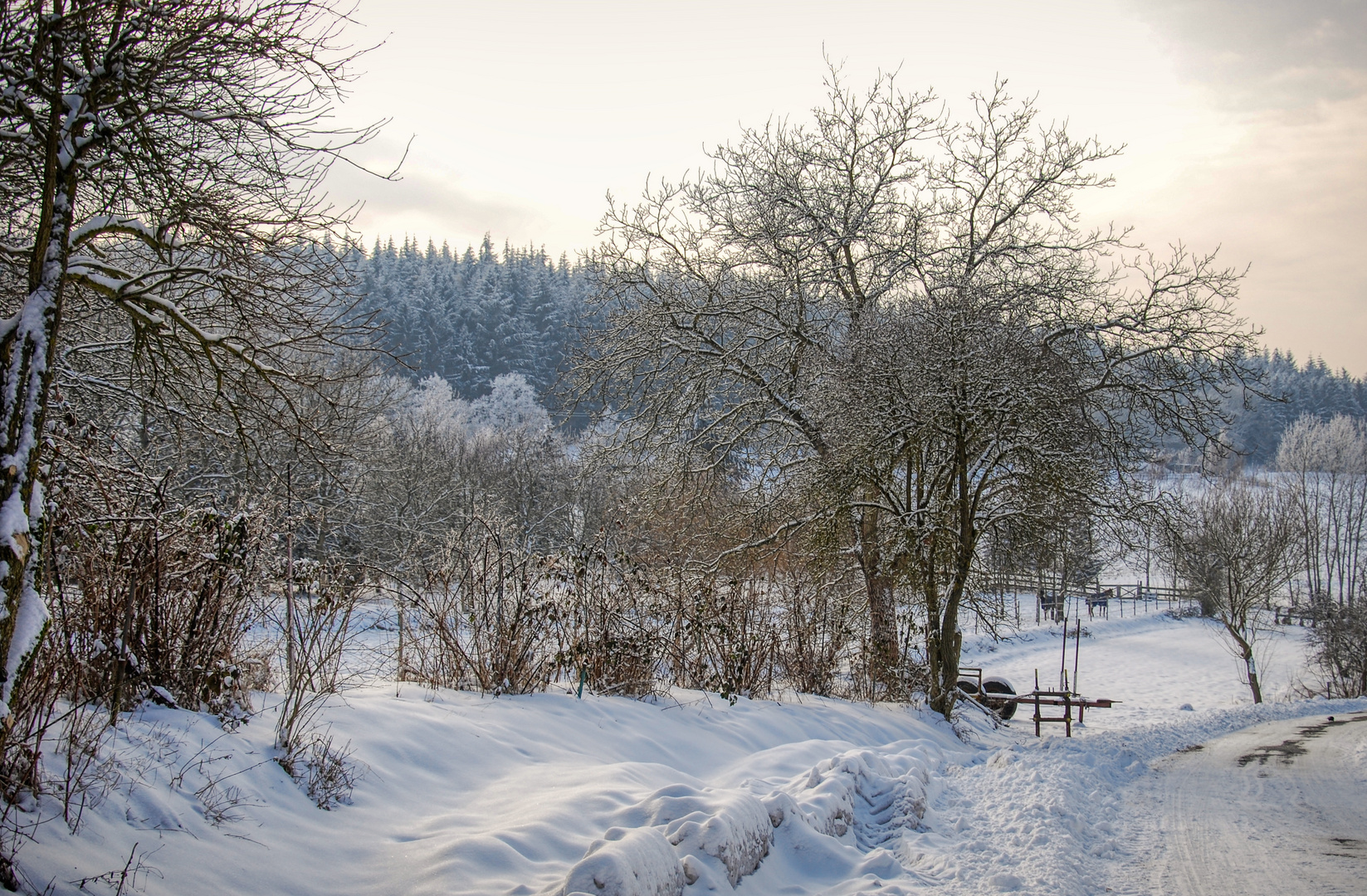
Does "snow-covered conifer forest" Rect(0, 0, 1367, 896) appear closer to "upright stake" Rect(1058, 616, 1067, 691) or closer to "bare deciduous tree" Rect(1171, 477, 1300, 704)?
"upright stake" Rect(1058, 616, 1067, 691)

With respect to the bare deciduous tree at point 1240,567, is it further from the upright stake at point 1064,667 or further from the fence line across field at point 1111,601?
the fence line across field at point 1111,601

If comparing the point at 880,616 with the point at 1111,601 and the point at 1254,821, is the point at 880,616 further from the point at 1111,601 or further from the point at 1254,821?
the point at 1111,601

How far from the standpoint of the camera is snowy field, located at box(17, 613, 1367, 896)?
3.08 m

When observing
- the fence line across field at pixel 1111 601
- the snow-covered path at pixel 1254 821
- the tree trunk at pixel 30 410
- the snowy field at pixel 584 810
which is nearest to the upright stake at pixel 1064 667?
the snow-covered path at pixel 1254 821

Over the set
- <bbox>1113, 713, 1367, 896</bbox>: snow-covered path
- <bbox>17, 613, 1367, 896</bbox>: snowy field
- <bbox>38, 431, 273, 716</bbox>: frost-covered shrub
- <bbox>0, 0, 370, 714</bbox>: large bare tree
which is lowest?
<bbox>1113, 713, 1367, 896</bbox>: snow-covered path

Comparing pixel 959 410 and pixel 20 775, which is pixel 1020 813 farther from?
pixel 20 775

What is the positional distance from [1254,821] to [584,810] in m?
6.84

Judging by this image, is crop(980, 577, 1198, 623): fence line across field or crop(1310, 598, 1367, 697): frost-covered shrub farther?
crop(980, 577, 1198, 623): fence line across field

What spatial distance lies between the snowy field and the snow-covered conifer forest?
0.03 metres

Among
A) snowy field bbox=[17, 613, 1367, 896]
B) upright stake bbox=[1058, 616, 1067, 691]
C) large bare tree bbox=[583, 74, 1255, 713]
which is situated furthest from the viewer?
upright stake bbox=[1058, 616, 1067, 691]

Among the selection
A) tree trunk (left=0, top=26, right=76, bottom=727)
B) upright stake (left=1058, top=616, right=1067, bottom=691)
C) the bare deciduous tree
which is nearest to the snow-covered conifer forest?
tree trunk (left=0, top=26, right=76, bottom=727)

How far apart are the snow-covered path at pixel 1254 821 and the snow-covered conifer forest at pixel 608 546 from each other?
0.34ft

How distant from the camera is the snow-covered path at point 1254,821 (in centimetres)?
525

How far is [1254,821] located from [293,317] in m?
9.15
